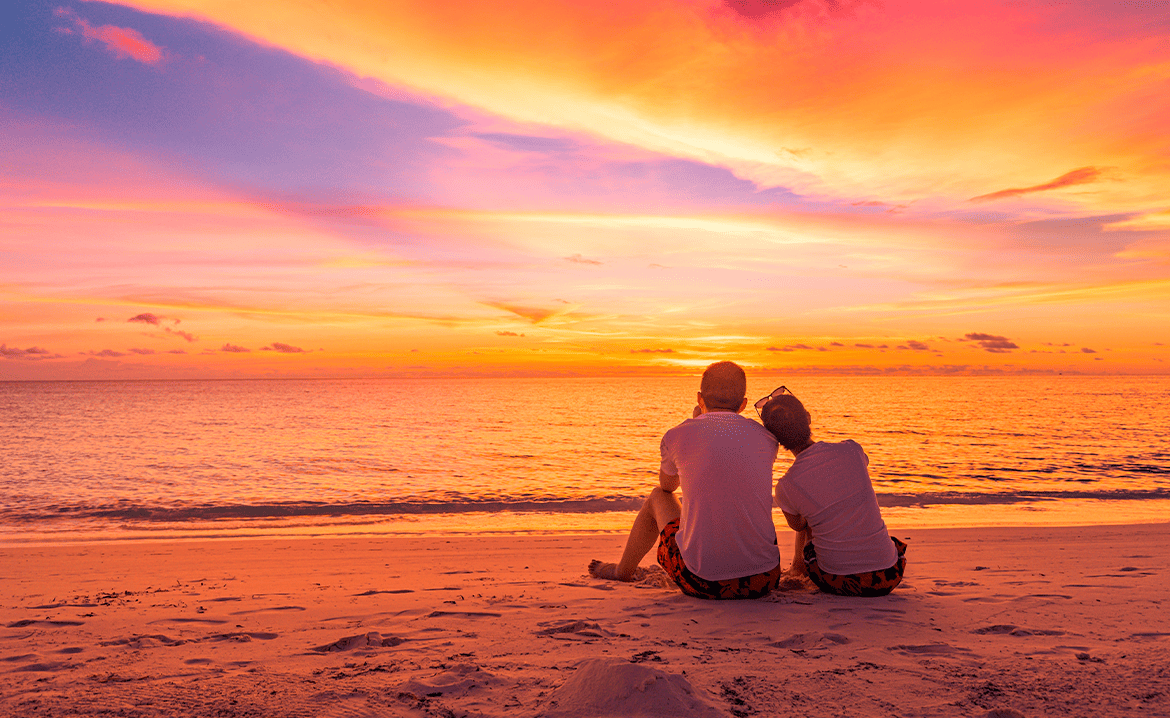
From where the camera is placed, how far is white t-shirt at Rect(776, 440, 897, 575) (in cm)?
514

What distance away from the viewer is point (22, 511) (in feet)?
45.8

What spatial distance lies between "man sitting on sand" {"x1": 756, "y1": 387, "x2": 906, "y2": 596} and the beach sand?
8.8 inches

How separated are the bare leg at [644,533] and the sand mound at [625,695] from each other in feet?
7.41

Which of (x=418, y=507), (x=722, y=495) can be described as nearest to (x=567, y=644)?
(x=722, y=495)

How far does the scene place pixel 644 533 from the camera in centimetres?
604

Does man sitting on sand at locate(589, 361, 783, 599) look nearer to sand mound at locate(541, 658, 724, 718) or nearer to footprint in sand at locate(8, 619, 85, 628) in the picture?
sand mound at locate(541, 658, 724, 718)

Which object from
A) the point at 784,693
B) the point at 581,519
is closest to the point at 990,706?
the point at 784,693

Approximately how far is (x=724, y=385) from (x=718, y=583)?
1642mm

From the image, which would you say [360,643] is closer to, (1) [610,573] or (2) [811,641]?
(1) [610,573]

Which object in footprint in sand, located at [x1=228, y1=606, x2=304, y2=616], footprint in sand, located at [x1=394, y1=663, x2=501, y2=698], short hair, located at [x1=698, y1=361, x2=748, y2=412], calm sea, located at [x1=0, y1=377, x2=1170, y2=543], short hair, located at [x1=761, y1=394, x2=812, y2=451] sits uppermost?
short hair, located at [x1=698, y1=361, x2=748, y2=412]

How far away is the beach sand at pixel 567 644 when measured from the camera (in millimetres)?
Result: 3439

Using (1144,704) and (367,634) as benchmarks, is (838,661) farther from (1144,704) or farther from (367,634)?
(367,634)

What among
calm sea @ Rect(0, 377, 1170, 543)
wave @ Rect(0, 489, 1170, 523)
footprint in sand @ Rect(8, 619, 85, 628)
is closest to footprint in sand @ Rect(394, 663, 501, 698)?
footprint in sand @ Rect(8, 619, 85, 628)

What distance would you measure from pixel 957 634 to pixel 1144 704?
4.42 ft
